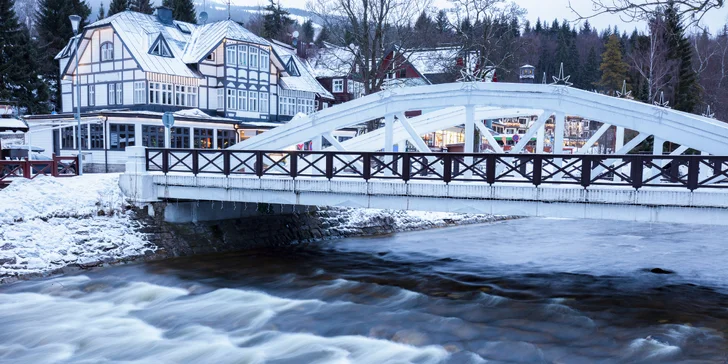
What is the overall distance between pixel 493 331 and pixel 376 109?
837cm

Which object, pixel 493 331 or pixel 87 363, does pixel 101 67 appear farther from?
pixel 493 331

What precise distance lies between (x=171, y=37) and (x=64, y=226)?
2582 cm

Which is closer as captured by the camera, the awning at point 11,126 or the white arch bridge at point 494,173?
the white arch bridge at point 494,173

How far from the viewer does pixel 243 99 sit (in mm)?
40406

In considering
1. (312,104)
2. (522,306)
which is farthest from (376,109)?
(312,104)

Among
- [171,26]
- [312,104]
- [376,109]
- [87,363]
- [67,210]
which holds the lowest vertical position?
[87,363]

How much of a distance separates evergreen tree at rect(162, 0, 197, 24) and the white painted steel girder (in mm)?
48780

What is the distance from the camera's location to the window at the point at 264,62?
41.6m

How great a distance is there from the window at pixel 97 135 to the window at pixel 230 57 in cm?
974

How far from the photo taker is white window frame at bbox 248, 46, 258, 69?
40.7 metres

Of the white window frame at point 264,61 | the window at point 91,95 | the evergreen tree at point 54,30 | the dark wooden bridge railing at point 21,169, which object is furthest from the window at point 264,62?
the evergreen tree at point 54,30

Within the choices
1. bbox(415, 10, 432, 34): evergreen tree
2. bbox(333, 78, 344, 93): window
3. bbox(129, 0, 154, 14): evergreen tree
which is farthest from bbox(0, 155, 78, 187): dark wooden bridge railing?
bbox(129, 0, 154, 14): evergreen tree

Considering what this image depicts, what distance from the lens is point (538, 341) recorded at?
1035cm

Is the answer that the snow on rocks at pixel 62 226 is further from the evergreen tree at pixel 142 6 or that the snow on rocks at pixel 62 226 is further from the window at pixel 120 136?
the evergreen tree at pixel 142 6
